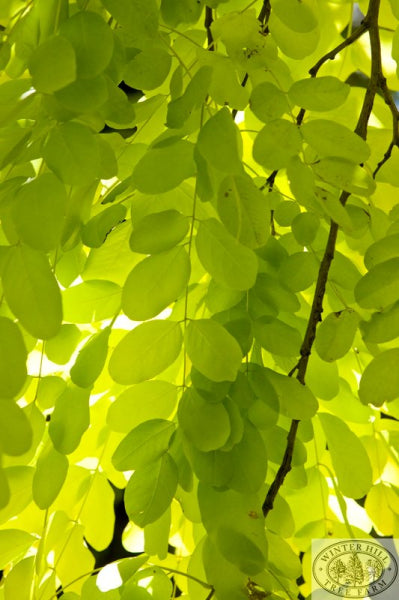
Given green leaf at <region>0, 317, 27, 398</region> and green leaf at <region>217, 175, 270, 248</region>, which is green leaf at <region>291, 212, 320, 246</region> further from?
green leaf at <region>0, 317, 27, 398</region>

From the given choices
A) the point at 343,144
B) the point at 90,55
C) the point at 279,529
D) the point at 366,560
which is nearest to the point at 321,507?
the point at 366,560

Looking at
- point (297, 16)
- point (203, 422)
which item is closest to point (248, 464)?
point (203, 422)

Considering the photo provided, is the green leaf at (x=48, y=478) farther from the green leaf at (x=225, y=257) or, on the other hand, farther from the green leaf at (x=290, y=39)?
the green leaf at (x=290, y=39)

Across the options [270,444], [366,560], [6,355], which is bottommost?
[366,560]

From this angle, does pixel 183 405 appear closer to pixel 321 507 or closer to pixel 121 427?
pixel 121 427

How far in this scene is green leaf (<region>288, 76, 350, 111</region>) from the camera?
63cm

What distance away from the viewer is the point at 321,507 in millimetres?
947

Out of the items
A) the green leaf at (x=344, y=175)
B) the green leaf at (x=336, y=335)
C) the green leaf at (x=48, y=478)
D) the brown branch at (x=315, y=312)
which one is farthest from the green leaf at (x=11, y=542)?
the green leaf at (x=344, y=175)

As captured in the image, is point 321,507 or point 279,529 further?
point 321,507

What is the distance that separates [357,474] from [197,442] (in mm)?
274

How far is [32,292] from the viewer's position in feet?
1.85

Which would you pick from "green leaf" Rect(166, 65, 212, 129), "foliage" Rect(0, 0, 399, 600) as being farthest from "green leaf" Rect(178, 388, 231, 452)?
"green leaf" Rect(166, 65, 212, 129)

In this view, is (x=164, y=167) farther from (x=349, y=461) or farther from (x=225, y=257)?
(x=349, y=461)

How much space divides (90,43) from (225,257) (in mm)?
191
